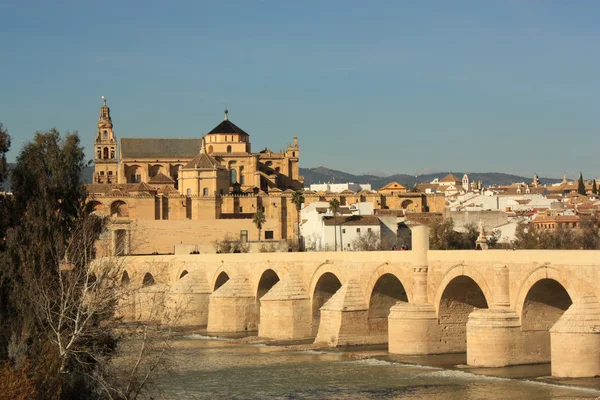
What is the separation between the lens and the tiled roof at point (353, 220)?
2800 inches

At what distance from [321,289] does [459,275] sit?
9.30 metres

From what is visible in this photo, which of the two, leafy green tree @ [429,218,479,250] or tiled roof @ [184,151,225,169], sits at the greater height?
tiled roof @ [184,151,225,169]

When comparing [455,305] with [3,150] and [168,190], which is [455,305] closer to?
[3,150]

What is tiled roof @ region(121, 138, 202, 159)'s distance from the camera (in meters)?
102

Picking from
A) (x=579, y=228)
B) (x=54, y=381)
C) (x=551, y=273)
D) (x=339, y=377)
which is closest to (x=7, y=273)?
(x=54, y=381)

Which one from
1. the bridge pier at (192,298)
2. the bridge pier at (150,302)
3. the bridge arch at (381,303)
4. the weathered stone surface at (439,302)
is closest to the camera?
the weathered stone surface at (439,302)

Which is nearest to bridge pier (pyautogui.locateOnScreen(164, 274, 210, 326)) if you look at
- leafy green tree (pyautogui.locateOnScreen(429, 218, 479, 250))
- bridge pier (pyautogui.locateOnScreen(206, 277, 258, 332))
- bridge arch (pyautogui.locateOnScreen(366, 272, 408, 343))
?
bridge pier (pyautogui.locateOnScreen(206, 277, 258, 332))

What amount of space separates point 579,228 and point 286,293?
3729 cm

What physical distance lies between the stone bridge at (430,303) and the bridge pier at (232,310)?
4 cm

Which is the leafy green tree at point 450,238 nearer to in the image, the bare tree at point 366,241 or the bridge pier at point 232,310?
the bare tree at point 366,241

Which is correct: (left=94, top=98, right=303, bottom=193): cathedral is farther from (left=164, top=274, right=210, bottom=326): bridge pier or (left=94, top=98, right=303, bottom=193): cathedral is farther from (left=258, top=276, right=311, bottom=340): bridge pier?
(left=258, top=276, right=311, bottom=340): bridge pier

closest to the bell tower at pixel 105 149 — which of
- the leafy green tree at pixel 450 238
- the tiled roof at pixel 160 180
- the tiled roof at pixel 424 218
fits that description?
the tiled roof at pixel 160 180

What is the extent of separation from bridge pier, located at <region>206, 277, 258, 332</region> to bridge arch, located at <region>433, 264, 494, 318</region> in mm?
13133

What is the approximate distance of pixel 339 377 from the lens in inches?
1193
